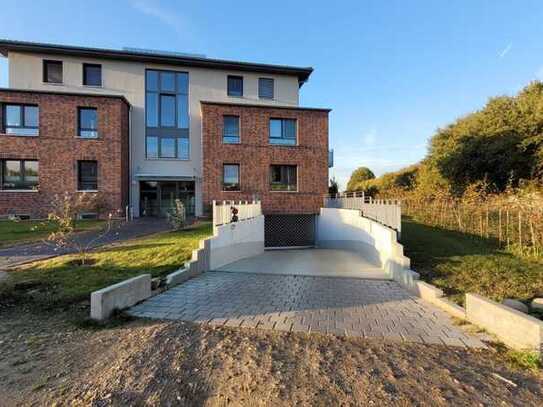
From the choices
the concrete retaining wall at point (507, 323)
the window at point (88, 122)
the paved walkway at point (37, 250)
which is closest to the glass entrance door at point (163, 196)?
the window at point (88, 122)

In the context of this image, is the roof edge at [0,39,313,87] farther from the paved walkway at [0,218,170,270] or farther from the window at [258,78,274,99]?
the paved walkway at [0,218,170,270]

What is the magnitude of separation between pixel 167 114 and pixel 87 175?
647cm

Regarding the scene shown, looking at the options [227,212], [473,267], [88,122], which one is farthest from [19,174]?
[473,267]

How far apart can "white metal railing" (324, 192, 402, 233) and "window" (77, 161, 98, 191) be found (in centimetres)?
1417

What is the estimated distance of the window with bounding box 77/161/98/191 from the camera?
1653 centimetres

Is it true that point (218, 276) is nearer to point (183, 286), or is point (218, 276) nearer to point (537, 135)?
point (183, 286)

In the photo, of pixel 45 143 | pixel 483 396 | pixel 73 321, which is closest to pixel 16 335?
pixel 73 321

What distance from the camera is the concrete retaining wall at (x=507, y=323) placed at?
10.2 feet

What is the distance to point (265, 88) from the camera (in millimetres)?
20984

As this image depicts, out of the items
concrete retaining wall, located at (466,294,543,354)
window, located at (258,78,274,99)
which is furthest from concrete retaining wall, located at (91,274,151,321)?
window, located at (258,78,274,99)

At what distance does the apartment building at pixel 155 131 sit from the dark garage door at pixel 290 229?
A: 1.82 feet

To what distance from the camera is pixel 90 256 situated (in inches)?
292

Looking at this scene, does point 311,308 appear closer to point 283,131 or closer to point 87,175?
point 283,131

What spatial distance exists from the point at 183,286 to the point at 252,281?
5.06 feet
